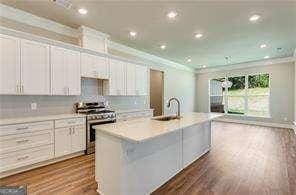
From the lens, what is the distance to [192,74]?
9.52m

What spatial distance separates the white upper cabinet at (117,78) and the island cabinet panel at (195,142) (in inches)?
93.8

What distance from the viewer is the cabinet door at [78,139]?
355cm

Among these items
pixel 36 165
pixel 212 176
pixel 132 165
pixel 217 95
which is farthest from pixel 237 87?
pixel 36 165

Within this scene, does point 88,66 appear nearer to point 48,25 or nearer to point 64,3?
point 48,25

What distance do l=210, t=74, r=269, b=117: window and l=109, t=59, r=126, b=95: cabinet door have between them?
169 inches

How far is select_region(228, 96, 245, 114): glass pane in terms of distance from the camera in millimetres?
8141

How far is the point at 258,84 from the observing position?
770 centimetres

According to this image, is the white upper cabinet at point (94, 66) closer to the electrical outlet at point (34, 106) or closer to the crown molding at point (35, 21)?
the crown molding at point (35, 21)

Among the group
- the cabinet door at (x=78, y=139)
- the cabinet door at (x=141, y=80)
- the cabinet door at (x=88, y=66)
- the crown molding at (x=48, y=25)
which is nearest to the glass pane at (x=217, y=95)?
the cabinet door at (x=141, y=80)

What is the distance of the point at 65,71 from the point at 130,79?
2.01 meters

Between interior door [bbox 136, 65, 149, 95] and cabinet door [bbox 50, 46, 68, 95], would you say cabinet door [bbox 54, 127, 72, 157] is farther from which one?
interior door [bbox 136, 65, 149, 95]

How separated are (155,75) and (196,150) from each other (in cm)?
452

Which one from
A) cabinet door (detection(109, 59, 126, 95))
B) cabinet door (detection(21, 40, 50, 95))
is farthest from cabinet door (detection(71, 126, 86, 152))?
cabinet door (detection(109, 59, 126, 95))

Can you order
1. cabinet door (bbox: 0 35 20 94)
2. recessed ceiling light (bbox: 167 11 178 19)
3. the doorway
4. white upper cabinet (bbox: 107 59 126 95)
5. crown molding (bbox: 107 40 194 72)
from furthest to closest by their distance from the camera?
the doorway < crown molding (bbox: 107 40 194 72) < white upper cabinet (bbox: 107 59 126 95) < recessed ceiling light (bbox: 167 11 178 19) < cabinet door (bbox: 0 35 20 94)
